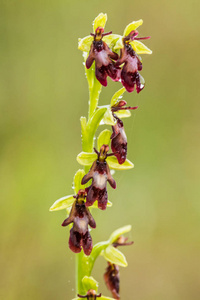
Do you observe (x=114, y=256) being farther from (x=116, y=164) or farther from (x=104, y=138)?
(x=104, y=138)

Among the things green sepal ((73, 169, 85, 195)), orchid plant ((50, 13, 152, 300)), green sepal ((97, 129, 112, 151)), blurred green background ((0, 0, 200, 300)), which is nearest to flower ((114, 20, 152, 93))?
orchid plant ((50, 13, 152, 300))

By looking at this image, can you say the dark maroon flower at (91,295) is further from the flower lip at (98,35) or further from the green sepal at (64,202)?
the flower lip at (98,35)

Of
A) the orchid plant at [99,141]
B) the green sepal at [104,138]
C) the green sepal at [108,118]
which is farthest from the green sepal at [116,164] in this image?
the green sepal at [108,118]

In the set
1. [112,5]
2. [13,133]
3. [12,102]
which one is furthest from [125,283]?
[112,5]

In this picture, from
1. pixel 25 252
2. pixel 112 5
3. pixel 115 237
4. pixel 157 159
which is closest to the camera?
pixel 115 237

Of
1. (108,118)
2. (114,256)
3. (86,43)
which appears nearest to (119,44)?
(86,43)

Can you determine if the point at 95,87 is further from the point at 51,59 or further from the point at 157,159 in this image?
the point at 51,59
